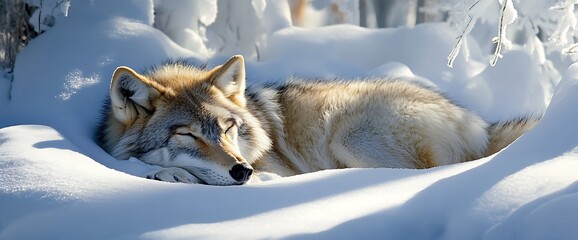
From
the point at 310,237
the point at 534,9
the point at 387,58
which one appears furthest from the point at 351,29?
the point at 310,237

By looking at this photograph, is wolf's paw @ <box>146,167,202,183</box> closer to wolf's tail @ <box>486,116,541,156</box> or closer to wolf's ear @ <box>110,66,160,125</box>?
wolf's ear @ <box>110,66,160,125</box>

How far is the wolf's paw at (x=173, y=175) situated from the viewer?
4262 mm

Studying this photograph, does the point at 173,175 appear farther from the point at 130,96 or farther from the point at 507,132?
the point at 507,132

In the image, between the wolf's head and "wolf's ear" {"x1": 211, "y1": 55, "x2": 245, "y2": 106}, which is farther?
"wolf's ear" {"x1": 211, "y1": 55, "x2": 245, "y2": 106}

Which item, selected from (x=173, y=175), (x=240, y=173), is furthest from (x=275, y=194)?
(x=173, y=175)

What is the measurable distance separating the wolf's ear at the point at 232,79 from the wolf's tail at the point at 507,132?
1.73 m

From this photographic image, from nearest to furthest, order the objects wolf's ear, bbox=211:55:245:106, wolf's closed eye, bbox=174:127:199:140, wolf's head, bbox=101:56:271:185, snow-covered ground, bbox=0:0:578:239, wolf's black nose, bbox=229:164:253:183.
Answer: snow-covered ground, bbox=0:0:578:239 → wolf's black nose, bbox=229:164:253:183 → wolf's head, bbox=101:56:271:185 → wolf's closed eye, bbox=174:127:199:140 → wolf's ear, bbox=211:55:245:106

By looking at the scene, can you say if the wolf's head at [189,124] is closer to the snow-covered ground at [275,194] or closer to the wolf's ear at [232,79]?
the wolf's ear at [232,79]

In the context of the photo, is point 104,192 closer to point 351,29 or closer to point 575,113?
point 575,113

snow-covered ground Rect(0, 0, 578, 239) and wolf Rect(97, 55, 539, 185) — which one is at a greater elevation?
snow-covered ground Rect(0, 0, 578, 239)

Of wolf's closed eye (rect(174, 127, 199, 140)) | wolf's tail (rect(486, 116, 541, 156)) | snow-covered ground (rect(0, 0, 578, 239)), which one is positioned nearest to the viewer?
snow-covered ground (rect(0, 0, 578, 239))

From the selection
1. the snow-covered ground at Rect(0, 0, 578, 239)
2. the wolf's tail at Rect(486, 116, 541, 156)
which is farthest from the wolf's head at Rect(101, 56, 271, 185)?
the wolf's tail at Rect(486, 116, 541, 156)

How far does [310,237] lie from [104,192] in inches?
37.2

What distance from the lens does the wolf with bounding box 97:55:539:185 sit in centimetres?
464
